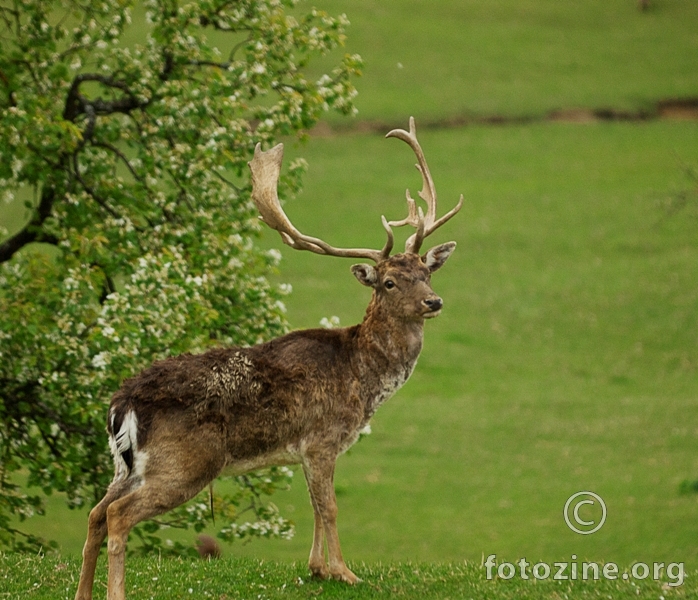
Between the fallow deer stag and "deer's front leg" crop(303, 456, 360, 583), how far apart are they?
0.04 ft

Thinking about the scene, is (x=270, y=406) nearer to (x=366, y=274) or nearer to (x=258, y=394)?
(x=258, y=394)

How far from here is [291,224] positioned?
12992 millimetres

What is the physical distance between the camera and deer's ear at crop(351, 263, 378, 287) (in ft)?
40.1

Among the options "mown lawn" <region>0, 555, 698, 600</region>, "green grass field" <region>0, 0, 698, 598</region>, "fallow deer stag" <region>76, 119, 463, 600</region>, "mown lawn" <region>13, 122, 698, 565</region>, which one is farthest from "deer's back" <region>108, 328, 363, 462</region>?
"mown lawn" <region>13, 122, 698, 565</region>

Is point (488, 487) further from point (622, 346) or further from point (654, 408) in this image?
point (622, 346)

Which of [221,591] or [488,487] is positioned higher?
[221,591]

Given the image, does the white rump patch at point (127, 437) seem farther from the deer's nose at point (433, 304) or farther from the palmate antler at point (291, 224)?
the deer's nose at point (433, 304)

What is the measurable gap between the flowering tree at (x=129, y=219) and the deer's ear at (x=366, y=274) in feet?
10.7

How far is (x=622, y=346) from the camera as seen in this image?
3703 centimetres

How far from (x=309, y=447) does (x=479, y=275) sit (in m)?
30.4

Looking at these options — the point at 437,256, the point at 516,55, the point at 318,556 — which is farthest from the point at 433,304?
the point at 516,55

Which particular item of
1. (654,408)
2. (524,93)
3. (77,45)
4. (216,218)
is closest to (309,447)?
(216,218)

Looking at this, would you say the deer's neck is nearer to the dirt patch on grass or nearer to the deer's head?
the deer's head

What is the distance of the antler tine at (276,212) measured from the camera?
1247cm
